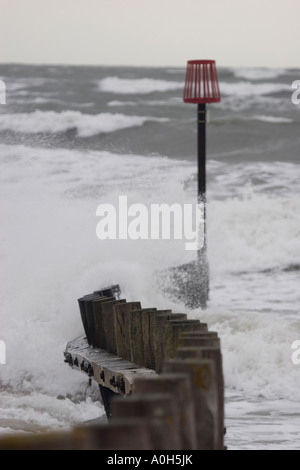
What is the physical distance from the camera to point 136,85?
129ft

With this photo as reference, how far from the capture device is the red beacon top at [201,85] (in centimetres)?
→ 1079

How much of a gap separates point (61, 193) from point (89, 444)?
1647cm

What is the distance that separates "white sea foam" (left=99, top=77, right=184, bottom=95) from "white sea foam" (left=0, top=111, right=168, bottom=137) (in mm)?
6350

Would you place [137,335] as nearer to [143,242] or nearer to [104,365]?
[104,365]

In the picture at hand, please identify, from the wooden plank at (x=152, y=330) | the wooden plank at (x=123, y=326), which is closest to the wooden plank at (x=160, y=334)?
the wooden plank at (x=152, y=330)

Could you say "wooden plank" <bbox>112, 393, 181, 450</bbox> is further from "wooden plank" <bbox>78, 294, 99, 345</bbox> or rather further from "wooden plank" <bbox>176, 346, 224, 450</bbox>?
"wooden plank" <bbox>78, 294, 99, 345</bbox>

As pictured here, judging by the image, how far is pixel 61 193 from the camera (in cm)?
1853

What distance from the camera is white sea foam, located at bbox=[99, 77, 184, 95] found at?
38031 millimetres

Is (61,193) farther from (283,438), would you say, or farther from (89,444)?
(89,444)

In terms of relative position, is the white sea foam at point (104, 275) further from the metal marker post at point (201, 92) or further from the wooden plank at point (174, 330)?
the wooden plank at point (174, 330)

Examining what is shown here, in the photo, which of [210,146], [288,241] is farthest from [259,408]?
[210,146]
